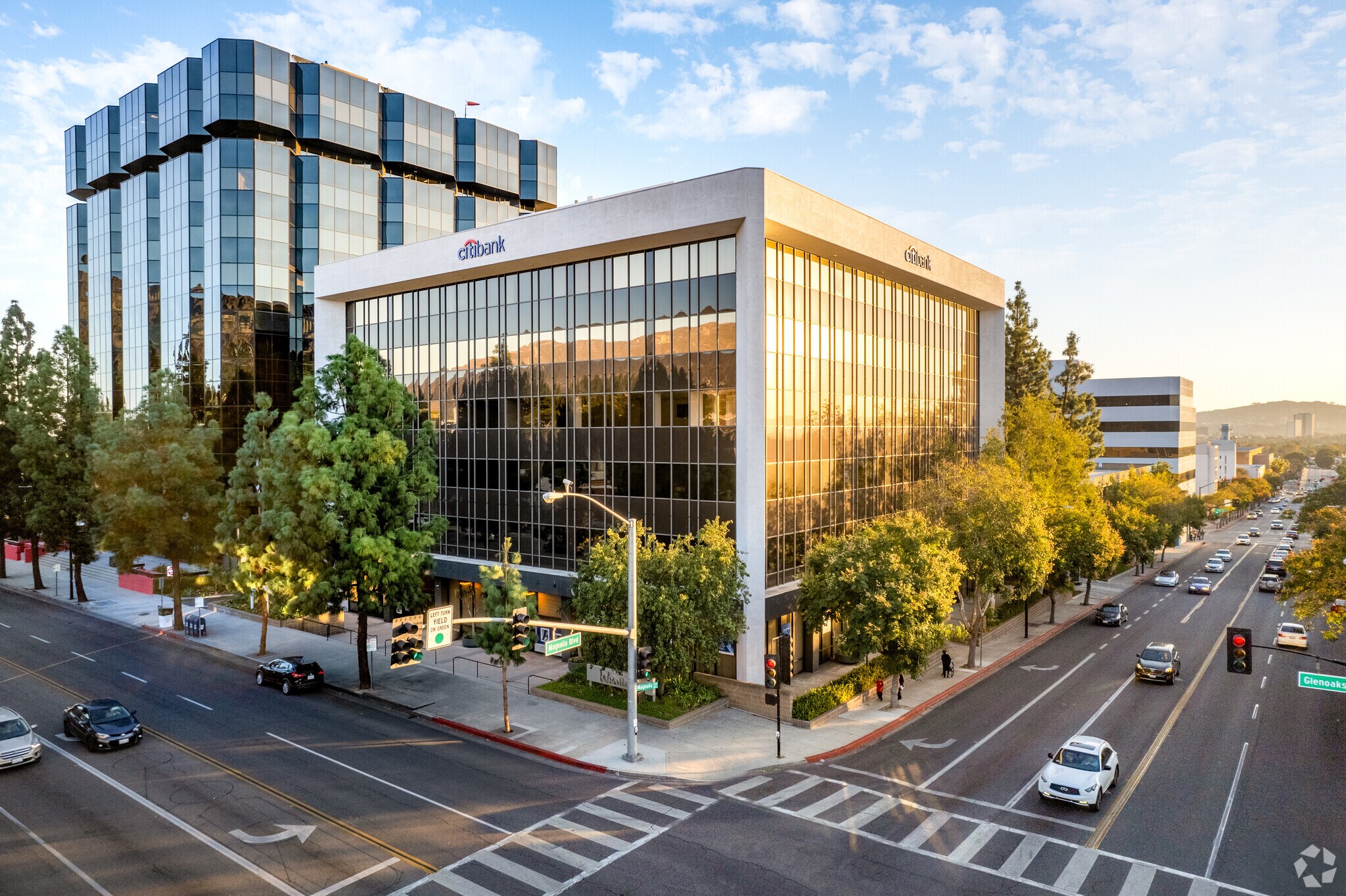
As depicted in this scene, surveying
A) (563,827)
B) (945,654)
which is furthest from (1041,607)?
(563,827)

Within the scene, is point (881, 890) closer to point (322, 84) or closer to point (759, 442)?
point (759, 442)

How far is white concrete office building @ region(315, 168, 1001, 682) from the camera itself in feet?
107

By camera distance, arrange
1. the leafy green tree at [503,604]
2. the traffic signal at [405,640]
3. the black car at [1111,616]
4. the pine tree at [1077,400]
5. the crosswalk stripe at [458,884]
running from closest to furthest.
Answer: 1. the crosswalk stripe at [458,884]
2. the traffic signal at [405,640]
3. the leafy green tree at [503,604]
4. the black car at [1111,616]
5. the pine tree at [1077,400]

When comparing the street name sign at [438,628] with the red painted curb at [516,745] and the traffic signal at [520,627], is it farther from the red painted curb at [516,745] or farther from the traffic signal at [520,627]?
the red painted curb at [516,745]

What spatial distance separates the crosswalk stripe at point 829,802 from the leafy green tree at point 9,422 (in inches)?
2310

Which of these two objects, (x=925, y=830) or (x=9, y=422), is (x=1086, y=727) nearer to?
(x=925, y=830)

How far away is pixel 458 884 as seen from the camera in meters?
16.6

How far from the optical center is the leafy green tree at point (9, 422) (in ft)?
177

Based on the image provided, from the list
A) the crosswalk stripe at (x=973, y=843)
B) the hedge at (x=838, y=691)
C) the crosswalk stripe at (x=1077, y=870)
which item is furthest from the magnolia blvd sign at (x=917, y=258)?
the crosswalk stripe at (x=1077, y=870)

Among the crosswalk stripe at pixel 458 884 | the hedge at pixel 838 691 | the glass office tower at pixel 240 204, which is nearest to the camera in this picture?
the crosswalk stripe at pixel 458 884

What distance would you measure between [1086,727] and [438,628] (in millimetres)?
23704

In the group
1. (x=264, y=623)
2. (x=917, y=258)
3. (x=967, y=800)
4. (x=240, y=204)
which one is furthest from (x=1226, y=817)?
(x=240, y=204)

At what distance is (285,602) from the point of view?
32.1 metres

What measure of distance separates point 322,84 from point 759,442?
53.5 meters
